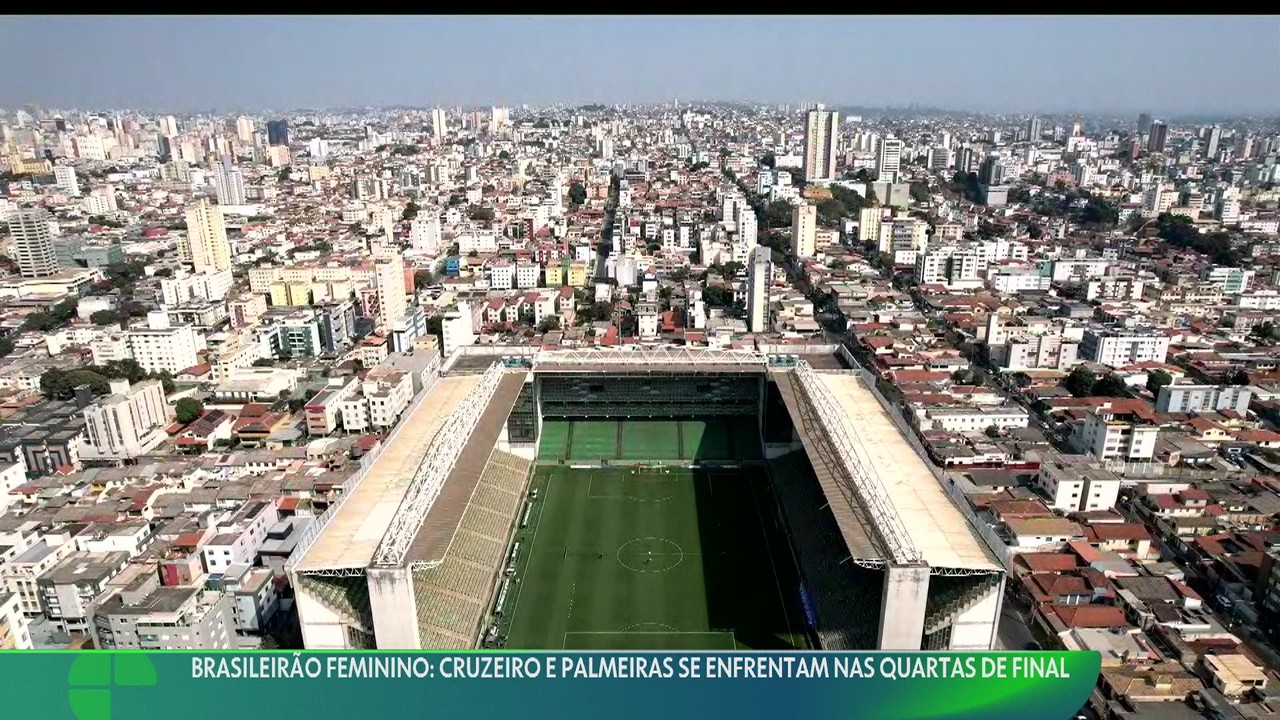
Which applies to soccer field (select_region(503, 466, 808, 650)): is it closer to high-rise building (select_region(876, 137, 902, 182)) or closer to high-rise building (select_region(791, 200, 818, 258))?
high-rise building (select_region(791, 200, 818, 258))

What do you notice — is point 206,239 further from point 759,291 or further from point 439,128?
point 439,128

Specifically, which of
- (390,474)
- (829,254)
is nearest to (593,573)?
(390,474)

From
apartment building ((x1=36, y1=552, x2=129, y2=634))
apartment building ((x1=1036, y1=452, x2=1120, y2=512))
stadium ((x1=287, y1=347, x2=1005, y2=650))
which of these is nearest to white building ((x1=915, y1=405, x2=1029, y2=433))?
stadium ((x1=287, y1=347, x2=1005, y2=650))

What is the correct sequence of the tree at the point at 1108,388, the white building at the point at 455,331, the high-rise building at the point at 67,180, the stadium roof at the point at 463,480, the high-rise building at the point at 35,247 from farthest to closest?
the high-rise building at the point at 67,180
the high-rise building at the point at 35,247
the white building at the point at 455,331
the tree at the point at 1108,388
the stadium roof at the point at 463,480

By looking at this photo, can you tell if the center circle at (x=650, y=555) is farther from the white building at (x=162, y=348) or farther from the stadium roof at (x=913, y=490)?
the white building at (x=162, y=348)

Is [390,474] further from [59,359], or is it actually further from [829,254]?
[829,254]

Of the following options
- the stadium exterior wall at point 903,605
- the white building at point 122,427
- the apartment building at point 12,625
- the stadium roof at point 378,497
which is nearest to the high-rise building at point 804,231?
the stadium roof at point 378,497
